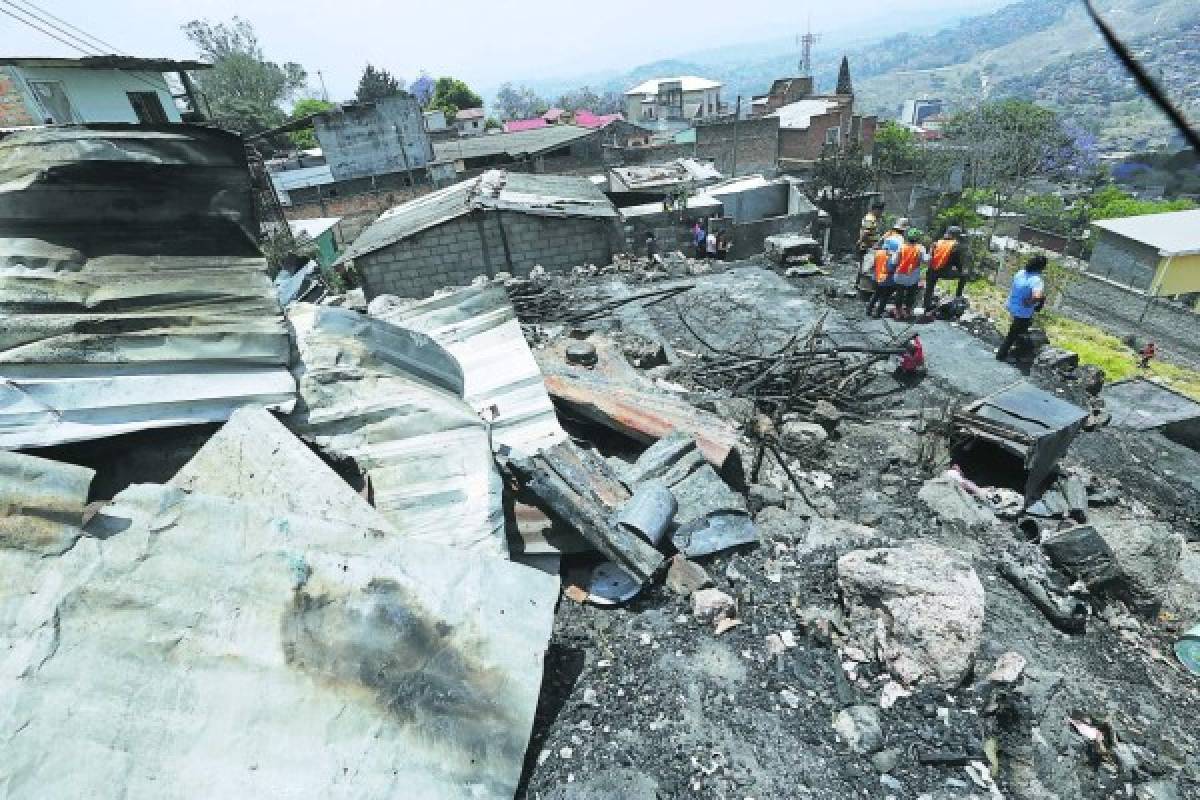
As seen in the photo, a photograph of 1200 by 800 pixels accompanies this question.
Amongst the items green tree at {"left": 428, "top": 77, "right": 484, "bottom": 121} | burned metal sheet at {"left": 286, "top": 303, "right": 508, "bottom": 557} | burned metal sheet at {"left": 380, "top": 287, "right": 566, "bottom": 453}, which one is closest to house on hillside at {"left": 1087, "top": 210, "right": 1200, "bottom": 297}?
burned metal sheet at {"left": 380, "top": 287, "right": 566, "bottom": 453}

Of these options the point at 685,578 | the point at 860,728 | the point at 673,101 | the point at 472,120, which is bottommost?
the point at 860,728

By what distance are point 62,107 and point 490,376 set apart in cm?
2060

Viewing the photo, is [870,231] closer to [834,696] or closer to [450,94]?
[834,696]

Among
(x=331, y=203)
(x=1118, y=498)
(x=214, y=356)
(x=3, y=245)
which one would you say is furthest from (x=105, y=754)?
(x=331, y=203)

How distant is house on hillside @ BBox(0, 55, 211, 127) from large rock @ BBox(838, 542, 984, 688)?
63.3 ft

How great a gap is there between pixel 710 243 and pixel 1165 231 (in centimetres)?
2104

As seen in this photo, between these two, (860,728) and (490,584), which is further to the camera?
(860,728)

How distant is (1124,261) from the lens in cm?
2328

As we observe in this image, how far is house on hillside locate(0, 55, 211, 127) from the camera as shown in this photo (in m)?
15.7

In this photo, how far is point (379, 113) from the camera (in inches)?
1148

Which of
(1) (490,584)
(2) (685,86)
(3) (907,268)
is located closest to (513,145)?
(3) (907,268)

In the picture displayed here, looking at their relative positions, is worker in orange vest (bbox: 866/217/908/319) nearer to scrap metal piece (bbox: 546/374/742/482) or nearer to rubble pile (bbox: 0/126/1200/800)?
rubble pile (bbox: 0/126/1200/800)

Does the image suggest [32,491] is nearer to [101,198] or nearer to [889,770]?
[101,198]

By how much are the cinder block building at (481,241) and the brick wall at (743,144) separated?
2213cm
